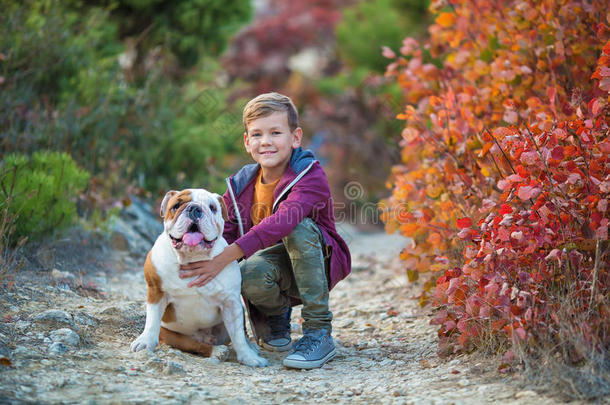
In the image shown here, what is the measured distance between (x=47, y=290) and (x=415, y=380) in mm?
2311

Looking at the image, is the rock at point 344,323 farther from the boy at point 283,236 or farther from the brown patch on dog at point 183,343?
the brown patch on dog at point 183,343

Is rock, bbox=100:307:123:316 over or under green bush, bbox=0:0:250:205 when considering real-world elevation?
under

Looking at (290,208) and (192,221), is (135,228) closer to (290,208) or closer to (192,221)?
(290,208)

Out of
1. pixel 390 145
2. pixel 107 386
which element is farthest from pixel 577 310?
pixel 390 145

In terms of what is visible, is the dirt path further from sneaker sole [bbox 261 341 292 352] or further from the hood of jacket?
the hood of jacket

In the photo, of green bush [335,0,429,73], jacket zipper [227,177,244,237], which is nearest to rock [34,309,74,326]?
jacket zipper [227,177,244,237]

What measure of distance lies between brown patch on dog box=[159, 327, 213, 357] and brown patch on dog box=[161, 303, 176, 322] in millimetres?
95

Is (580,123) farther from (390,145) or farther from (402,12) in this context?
(402,12)

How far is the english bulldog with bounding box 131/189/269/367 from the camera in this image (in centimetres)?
299

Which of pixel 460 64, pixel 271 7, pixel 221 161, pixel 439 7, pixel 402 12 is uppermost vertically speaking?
pixel 271 7

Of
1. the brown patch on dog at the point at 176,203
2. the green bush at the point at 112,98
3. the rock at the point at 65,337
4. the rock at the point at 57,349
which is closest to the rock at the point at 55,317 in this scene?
the rock at the point at 65,337

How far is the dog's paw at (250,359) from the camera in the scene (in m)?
3.23

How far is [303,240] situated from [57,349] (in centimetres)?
133

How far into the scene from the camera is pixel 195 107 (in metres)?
8.05
